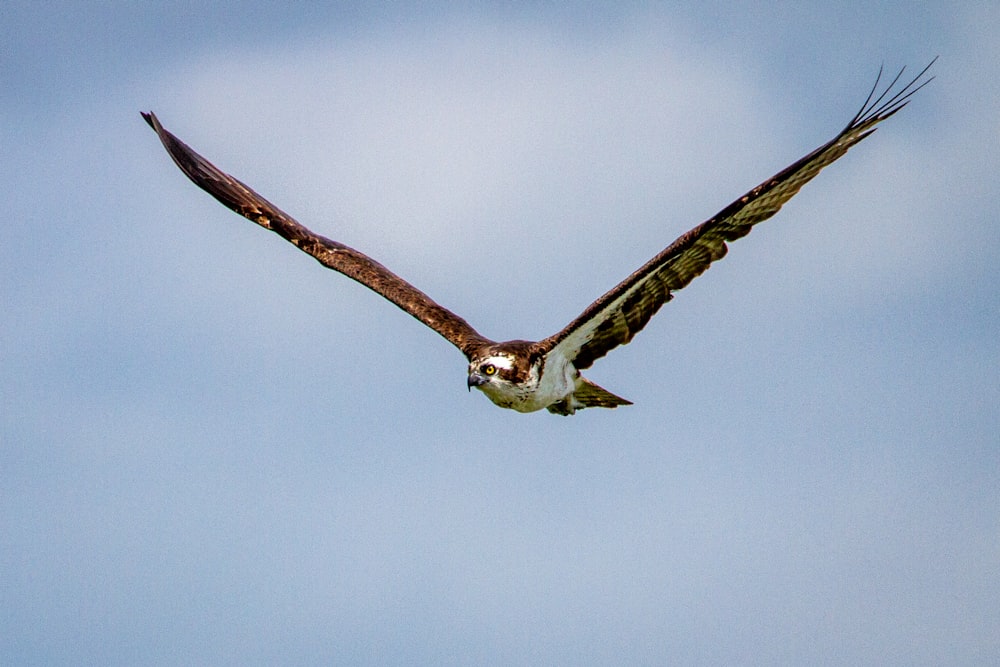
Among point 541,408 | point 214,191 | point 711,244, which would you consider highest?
point 214,191

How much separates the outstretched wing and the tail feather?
39cm

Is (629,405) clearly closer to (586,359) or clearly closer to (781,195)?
(586,359)

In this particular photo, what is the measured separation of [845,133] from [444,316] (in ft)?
19.4

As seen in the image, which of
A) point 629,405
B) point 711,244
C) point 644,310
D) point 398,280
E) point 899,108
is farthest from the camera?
point 398,280

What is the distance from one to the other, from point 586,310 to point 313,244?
5038 mm

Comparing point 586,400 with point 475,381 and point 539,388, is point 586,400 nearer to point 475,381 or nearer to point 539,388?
point 539,388

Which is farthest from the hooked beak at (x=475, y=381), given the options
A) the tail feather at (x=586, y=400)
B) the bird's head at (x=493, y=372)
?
the tail feather at (x=586, y=400)

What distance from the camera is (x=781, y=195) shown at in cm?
1462

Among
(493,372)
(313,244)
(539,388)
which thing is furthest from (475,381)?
(313,244)

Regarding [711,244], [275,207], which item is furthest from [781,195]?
[275,207]

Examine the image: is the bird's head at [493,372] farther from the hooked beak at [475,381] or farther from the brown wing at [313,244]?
the brown wing at [313,244]

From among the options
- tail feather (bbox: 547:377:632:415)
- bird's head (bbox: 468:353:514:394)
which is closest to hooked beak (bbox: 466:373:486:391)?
bird's head (bbox: 468:353:514:394)

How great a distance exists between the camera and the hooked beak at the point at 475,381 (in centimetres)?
1587

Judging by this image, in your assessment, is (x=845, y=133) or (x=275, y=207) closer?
(x=845, y=133)
